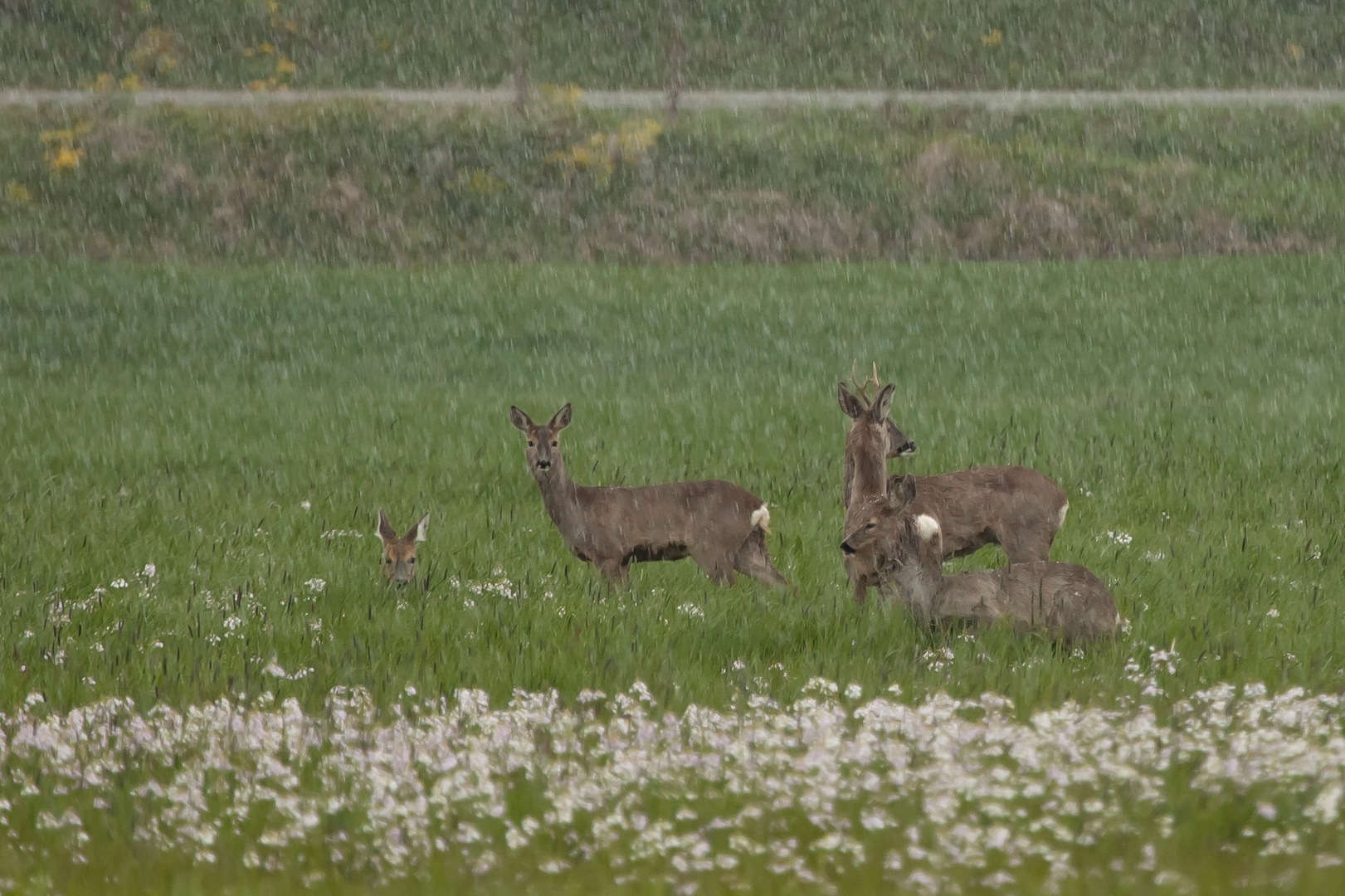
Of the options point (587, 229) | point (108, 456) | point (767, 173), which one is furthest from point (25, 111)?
point (108, 456)

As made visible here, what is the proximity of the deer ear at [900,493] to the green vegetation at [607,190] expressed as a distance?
22.0 meters

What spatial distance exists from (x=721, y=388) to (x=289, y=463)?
7.28 m

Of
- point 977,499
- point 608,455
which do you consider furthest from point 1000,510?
point 608,455

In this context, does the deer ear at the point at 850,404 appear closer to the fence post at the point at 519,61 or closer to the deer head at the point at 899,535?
the deer head at the point at 899,535

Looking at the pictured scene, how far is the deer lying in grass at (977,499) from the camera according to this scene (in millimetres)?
8328

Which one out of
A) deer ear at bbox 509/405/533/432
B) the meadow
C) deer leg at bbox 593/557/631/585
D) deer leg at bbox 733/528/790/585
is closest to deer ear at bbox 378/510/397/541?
the meadow

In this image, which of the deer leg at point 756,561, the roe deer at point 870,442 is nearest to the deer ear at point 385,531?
the deer leg at point 756,561

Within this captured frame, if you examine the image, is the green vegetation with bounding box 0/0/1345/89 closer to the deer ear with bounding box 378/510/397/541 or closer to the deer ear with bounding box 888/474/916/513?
the deer ear with bounding box 378/510/397/541

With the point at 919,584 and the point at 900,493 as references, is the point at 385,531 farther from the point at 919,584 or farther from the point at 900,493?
the point at 919,584

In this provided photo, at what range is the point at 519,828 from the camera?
195 inches

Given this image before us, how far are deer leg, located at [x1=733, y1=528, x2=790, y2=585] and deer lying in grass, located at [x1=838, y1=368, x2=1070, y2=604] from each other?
0.66 m

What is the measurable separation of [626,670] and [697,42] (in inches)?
1662

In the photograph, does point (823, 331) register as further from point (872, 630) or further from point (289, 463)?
point (872, 630)

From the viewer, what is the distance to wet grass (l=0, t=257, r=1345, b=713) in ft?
23.1
